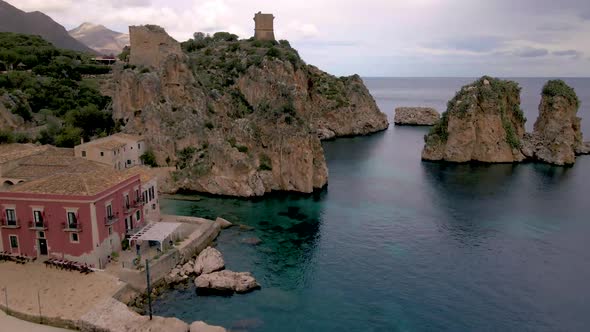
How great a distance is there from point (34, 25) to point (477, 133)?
13081 cm

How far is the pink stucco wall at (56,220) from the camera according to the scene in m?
28.3

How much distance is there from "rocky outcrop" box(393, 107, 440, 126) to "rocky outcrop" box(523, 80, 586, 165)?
1601 inches

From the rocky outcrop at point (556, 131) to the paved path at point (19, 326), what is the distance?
220 feet

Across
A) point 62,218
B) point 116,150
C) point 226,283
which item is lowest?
point 226,283

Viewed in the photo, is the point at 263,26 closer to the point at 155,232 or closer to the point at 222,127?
the point at 222,127

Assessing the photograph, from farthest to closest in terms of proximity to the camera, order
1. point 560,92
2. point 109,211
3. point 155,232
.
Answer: point 560,92, point 155,232, point 109,211

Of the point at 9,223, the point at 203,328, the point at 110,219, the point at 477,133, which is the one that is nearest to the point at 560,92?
the point at 477,133

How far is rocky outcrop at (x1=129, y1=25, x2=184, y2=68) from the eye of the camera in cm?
6266

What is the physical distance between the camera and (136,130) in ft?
181

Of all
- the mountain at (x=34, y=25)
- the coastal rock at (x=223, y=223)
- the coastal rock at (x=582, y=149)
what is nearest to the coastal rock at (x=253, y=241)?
the coastal rock at (x=223, y=223)

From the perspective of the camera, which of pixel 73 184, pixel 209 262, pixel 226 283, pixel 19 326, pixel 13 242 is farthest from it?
pixel 209 262

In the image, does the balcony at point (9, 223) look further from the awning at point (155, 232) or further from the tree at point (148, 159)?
the tree at point (148, 159)

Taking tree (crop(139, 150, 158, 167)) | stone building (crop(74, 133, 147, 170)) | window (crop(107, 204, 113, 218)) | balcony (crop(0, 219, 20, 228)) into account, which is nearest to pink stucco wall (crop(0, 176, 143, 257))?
balcony (crop(0, 219, 20, 228))

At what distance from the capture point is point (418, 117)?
381ft
